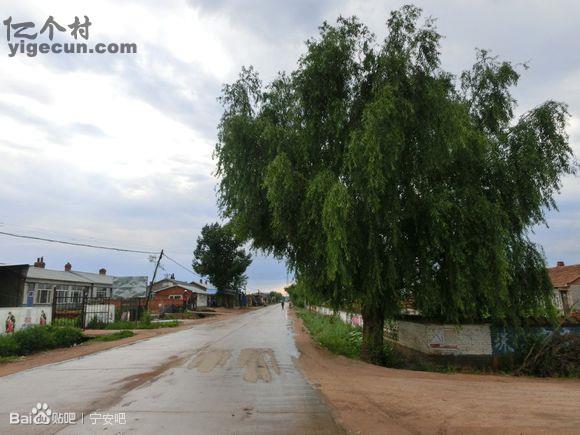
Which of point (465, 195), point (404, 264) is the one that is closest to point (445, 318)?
point (404, 264)

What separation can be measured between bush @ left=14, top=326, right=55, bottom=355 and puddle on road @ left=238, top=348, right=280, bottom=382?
8268 mm

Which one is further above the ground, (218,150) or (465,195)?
(218,150)

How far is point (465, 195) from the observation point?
42.6 ft

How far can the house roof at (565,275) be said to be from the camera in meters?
31.7

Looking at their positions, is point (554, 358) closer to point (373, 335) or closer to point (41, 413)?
point (373, 335)

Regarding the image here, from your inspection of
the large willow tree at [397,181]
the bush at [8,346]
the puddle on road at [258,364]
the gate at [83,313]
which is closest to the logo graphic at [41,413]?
the puddle on road at [258,364]

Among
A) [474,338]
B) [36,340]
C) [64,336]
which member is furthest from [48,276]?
[474,338]

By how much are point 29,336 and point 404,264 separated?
1442 centimetres

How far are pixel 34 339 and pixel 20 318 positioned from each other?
9.73 feet

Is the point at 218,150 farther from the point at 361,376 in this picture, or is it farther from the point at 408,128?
the point at 361,376

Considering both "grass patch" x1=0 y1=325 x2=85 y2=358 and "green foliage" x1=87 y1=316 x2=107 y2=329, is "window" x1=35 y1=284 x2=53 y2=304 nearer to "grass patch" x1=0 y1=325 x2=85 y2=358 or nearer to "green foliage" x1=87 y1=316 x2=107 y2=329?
"green foliage" x1=87 y1=316 x2=107 y2=329

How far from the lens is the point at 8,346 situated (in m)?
15.1

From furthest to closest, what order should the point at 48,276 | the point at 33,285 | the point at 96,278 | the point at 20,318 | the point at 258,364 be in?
the point at 96,278, the point at 48,276, the point at 33,285, the point at 20,318, the point at 258,364

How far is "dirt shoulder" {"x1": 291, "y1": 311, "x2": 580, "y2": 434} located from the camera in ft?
21.1
